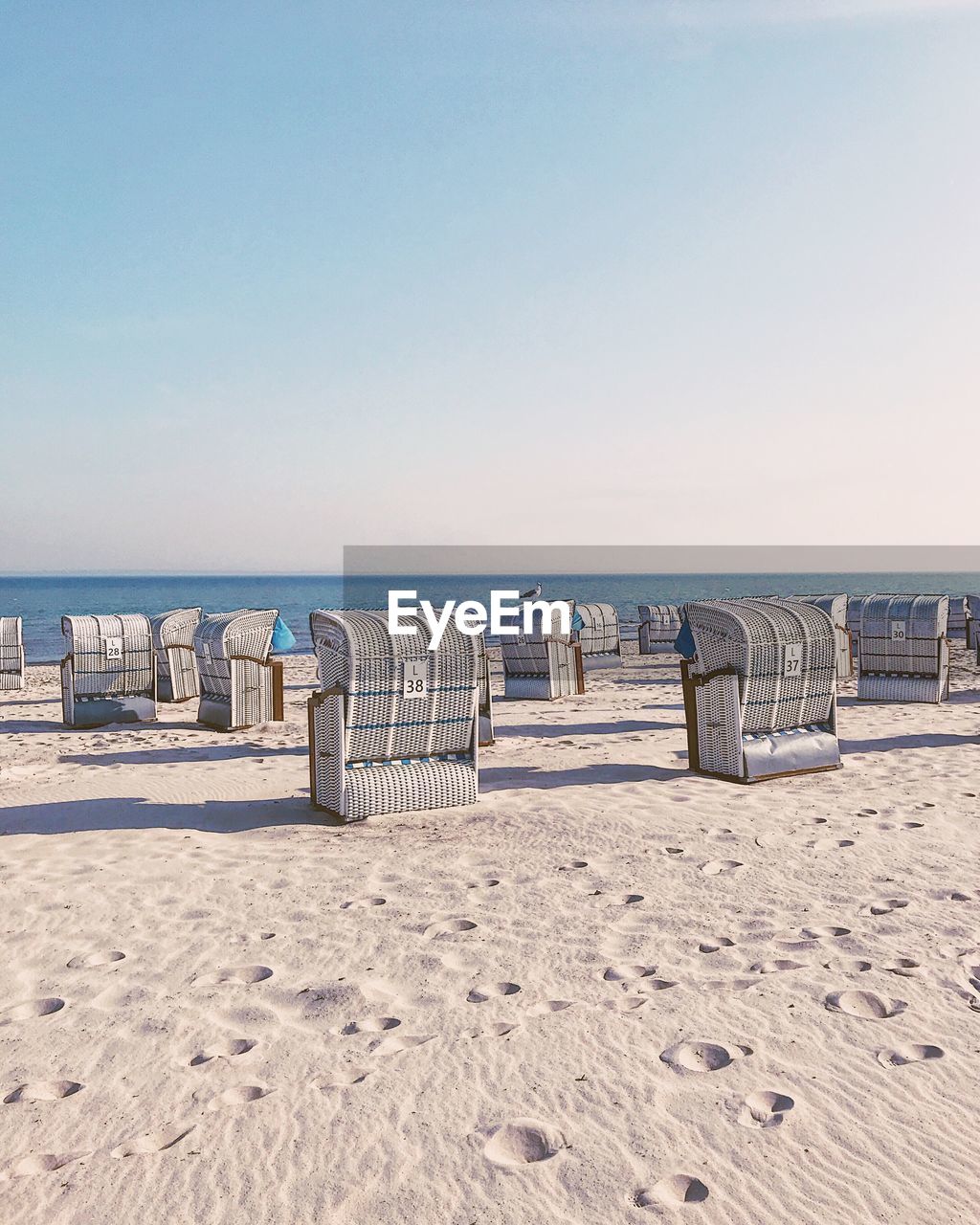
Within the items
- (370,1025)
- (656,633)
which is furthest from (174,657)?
(370,1025)

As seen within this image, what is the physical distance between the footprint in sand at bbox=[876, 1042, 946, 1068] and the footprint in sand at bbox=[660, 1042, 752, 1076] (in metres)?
0.56

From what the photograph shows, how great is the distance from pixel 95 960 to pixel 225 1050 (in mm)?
1472

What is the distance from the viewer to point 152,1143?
338 centimetres

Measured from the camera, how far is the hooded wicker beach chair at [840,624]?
19672mm

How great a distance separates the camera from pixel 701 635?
984 centimetres

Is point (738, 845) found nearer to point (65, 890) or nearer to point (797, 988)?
point (797, 988)

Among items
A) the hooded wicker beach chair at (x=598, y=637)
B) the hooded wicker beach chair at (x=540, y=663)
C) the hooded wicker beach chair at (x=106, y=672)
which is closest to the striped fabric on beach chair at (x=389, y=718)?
the hooded wicker beach chair at (x=106, y=672)

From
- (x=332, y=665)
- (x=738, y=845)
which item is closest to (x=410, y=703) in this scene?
(x=332, y=665)

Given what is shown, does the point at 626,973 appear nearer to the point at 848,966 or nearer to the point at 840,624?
the point at 848,966

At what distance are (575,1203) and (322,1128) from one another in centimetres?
103

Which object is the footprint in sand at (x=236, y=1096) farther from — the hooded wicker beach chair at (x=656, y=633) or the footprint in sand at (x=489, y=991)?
the hooded wicker beach chair at (x=656, y=633)

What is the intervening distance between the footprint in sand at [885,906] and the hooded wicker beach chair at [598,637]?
18.2m

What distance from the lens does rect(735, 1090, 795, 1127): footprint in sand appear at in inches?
134

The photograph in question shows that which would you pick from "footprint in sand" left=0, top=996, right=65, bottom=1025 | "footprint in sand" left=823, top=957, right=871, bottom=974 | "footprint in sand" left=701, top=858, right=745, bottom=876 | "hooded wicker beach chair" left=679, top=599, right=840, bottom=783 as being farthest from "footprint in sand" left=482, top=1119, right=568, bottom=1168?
"hooded wicker beach chair" left=679, top=599, right=840, bottom=783
